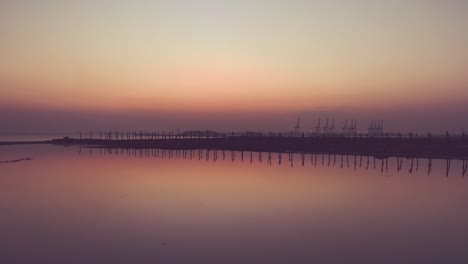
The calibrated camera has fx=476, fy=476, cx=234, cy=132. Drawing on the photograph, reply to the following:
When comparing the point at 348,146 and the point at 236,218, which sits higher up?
the point at 348,146

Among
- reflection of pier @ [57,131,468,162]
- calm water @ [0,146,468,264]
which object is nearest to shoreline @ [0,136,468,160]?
reflection of pier @ [57,131,468,162]

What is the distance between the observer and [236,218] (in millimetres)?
17469

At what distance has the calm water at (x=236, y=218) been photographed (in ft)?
41.7

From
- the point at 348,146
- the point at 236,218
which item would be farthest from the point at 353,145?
the point at 236,218

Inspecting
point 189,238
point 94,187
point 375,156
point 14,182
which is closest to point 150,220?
point 189,238

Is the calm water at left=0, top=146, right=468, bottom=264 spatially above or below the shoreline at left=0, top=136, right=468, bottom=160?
below

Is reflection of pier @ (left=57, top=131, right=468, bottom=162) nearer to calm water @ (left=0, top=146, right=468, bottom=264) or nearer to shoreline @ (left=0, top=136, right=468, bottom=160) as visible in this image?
shoreline @ (left=0, top=136, right=468, bottom=160)

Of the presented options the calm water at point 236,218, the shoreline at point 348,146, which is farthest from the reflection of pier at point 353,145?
the calm water at point 236,218

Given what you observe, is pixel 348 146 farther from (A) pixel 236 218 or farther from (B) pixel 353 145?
(A) pixel 236 218

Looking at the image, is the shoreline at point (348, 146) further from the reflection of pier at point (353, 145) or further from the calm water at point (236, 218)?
the calm water at point (236, 218)

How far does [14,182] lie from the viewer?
28453 mm

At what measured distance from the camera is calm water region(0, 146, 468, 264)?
12.7 metres

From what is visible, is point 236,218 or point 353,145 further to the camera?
point 353,145

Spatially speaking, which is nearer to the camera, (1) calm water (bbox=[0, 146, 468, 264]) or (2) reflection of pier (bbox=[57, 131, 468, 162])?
(1) calm water (bbox=[0, 146, 468, 264])
